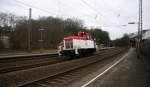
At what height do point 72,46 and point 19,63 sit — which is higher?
point 72,46

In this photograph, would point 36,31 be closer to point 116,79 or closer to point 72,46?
point 72,46

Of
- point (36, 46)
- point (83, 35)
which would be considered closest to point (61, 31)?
point (36, 46)

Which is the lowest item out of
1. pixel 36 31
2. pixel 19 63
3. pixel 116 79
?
pixel 116 79

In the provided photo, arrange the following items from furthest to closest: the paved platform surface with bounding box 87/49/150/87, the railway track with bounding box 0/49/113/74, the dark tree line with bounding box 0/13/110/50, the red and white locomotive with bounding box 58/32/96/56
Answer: the dark tree line with bounding box 0/13/110/50 → the red and white locomotive with bounding box 58/32/96/56 → the railway track with bounding box 0/49/113/74 → the paved platform surface with bounding box 87/49/150/87

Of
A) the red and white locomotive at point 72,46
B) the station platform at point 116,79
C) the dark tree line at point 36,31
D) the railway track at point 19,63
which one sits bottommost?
the station platform at point 116,79

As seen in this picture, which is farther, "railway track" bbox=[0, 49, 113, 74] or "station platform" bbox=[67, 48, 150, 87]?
"railway track" bbox=[0, 49, 113, 74]

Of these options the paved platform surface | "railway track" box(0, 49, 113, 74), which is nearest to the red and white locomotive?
"railway track" box(0, 49, 113, 74)

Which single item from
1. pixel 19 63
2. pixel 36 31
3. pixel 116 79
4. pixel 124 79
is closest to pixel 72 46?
pixel 19 63

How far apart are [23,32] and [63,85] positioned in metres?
55.3

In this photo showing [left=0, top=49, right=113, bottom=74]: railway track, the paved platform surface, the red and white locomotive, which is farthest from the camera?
the red and white locomotive

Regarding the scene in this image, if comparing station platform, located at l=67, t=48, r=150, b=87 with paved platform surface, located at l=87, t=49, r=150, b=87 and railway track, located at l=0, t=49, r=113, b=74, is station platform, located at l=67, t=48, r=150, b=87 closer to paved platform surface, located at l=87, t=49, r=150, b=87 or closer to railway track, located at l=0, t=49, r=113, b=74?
paved platform surface, located at l=87, t=49, r=150, b=87

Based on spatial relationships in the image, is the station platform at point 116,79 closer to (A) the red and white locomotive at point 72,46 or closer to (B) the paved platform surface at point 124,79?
(B) the paved platform surface at point 124,79

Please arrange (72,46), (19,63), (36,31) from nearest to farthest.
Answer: (19,63) → (72,46) → (36,31)

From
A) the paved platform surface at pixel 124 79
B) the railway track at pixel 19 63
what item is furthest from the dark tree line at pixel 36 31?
the paved platform surface at pixel 124 79
